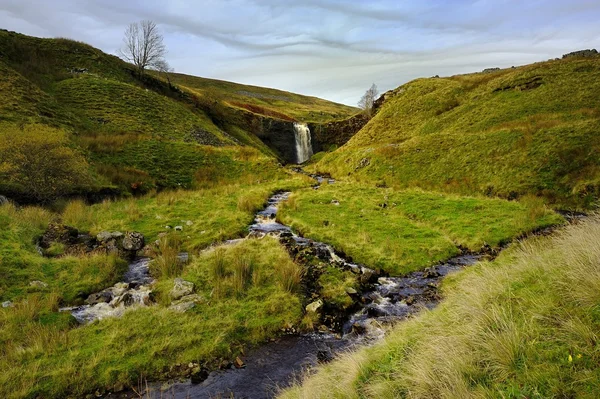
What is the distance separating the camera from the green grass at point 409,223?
49.9 ft

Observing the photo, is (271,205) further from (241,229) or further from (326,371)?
(326,371)

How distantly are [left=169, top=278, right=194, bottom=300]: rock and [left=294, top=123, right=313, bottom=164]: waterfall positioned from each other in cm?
6678

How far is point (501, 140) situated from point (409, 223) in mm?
17417

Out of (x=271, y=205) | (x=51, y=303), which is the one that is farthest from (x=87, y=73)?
(x=51, y=303)

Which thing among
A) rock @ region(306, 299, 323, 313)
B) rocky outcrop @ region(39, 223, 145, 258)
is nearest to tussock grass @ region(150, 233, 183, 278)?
rocky outcrop @ region(39, 223, 145, 258)

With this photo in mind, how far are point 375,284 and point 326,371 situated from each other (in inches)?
257

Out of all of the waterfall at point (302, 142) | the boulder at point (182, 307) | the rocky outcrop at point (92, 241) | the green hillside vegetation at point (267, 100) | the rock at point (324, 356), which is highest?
the green hillside vegetation at point (267, 100)

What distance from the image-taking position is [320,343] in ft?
29.9

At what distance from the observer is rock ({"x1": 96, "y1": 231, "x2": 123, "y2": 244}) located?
15566 millimetres

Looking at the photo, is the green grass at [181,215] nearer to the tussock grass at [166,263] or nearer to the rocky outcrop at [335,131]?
the tussock grass at [166,263]

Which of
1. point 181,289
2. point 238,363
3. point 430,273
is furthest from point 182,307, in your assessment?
point 430,273

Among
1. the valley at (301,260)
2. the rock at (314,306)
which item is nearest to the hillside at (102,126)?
the valley at (301,260)

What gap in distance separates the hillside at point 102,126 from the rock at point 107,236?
8.10 m

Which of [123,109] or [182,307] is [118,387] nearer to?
[182,307]
